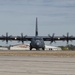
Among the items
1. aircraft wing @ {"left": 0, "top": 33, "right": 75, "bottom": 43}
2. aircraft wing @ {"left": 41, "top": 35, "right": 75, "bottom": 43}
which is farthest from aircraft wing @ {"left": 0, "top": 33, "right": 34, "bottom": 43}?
aircraft wing @ {"left": 41, "top": 35, "right": 75, "bottom": 43}

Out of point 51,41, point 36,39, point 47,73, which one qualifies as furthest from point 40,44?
point 47,73

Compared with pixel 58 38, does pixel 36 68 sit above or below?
above

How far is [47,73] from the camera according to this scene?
14.2 meters

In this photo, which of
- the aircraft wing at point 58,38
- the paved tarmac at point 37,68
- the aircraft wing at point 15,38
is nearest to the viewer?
the paved tarmac at point 37,68

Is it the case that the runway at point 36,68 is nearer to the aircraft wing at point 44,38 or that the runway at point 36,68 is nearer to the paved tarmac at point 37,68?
the paved tarmac at point 37,68

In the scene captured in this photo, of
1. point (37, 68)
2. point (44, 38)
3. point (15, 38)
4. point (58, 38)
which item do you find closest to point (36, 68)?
point (37, 68)

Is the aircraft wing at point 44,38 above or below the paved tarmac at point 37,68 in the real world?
below

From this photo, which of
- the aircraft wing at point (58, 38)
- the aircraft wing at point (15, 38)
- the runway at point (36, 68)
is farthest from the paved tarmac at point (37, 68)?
the aircraft wing at point (15, 38)

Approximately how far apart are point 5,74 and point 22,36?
2993 inches

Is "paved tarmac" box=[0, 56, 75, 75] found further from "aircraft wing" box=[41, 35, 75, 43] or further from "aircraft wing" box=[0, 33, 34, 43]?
"aircraft wing" box=[0, 33, 34, 43]

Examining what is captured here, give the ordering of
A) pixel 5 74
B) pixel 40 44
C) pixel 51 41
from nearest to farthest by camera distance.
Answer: pixel 5 74 < pixel 40 44 < pixel 51 41

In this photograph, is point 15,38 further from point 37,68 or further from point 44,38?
point 37,68

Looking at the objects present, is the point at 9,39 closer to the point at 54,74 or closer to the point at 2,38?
the point at 2,38

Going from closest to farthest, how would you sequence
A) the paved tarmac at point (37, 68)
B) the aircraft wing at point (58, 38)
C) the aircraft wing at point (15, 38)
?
the paved tarmac at point (37, 68)
the aircraft wing at point (58, 38)
the aircraft wing at point (15, 38)
